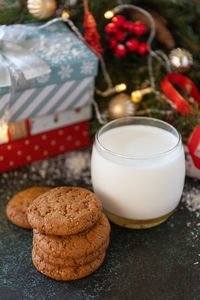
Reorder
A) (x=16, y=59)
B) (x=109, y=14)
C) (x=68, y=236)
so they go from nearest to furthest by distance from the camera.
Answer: (x=68, y=236) < (x=16, y=59) < (x=109, y=14)

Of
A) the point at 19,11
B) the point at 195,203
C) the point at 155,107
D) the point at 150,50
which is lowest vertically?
the point at 195,203

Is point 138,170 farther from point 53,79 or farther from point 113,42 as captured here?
point 113,42

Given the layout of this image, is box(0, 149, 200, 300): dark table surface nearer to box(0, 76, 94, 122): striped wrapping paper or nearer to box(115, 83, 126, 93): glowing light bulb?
box(0, 76, 94, 122): striped wrapping paper

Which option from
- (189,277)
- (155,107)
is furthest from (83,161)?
(189,277)

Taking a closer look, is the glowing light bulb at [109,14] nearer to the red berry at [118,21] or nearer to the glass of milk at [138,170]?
the red berry at [118,21]

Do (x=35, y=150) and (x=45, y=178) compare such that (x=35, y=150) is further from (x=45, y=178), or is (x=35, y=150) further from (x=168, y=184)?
(x=168, y=184)

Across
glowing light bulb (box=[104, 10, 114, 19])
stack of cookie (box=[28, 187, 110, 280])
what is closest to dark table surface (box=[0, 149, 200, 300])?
stack of cookie (box=[28, 187, 110, 280])

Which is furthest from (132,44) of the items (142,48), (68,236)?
(68,236)

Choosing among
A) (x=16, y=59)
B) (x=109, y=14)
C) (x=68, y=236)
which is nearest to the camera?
(x=68, y=236)
